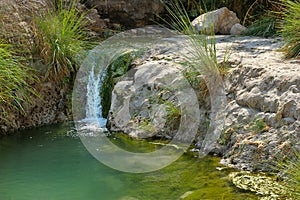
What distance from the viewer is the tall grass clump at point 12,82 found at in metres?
4.66

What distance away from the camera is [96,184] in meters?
3.62

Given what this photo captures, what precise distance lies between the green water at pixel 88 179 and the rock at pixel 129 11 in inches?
203

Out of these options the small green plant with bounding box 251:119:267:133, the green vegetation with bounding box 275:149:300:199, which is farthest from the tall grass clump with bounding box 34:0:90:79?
the green vegetation with bounding box 275:149:300:199

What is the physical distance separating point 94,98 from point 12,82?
131 cm

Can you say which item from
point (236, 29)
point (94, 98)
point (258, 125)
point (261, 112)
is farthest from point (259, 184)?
point (236, 29)

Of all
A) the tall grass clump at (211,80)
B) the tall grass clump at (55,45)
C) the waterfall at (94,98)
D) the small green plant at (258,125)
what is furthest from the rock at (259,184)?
the tall grass clump at (55,45)

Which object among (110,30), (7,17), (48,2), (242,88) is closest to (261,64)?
(242,88)

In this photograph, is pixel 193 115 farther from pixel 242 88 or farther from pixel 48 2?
pixel 48 2

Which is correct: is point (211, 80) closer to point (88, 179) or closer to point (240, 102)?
point (240, 102)

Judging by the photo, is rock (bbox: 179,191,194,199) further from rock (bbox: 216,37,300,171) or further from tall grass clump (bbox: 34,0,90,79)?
tall grass clump (bbox: 34,0,90,79)

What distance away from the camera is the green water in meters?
3.34

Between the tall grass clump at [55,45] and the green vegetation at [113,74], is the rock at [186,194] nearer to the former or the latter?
the green vegetation at [113,74]

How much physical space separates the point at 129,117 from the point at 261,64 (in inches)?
64.8

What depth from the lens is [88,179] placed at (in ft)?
12.2
